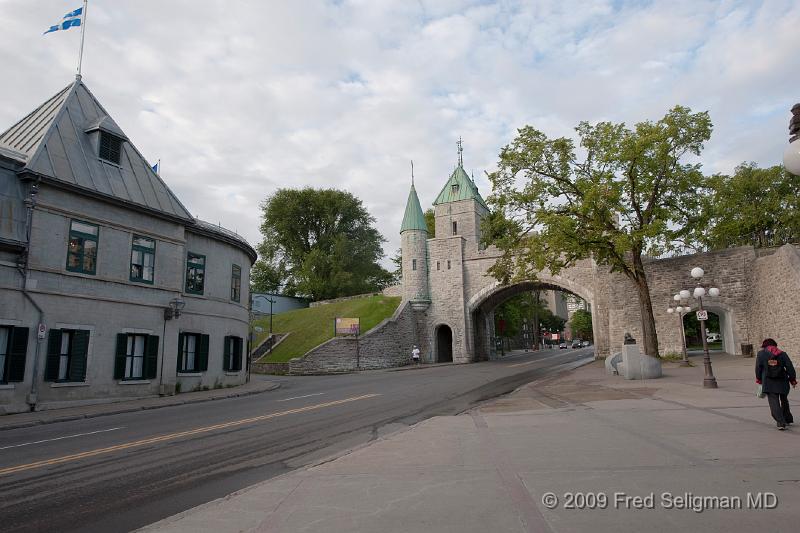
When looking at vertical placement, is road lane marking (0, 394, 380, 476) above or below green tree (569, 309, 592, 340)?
below

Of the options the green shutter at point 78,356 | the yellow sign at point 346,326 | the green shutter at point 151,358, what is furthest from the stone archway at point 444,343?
the green shutter at point 78,356

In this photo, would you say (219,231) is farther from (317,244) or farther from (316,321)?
(317,244)

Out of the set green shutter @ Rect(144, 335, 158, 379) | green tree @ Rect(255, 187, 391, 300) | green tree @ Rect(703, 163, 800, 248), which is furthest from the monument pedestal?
green tree @ Rect(255, 187, 391, 300)

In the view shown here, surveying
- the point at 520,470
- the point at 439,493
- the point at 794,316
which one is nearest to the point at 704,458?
the point at 520,470

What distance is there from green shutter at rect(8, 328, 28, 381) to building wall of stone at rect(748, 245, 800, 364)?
28.7 meters

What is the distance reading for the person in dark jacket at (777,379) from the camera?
8.00 meters

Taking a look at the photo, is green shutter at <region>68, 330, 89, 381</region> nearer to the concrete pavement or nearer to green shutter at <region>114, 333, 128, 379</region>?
green shutter at <region>114, 333, 128, 379</region>

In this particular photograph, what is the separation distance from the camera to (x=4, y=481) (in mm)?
6793

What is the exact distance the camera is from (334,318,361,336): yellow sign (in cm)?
3928

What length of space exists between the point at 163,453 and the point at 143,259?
46.5 feet

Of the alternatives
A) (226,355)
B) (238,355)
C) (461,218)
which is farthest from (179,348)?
(461,218)

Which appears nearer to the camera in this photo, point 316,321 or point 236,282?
point 236,282

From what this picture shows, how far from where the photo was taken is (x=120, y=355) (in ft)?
62.4

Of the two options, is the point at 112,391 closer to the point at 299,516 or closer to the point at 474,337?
the point at 299,516
